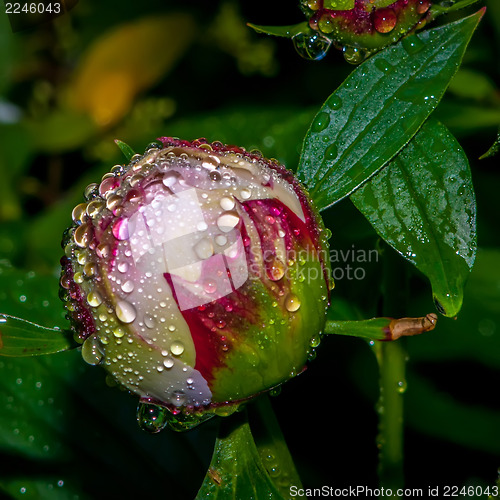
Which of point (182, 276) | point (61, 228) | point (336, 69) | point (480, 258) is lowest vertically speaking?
point (480, 258)

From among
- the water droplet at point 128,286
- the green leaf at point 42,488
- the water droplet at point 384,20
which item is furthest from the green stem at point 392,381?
the green leaf at point 42,488

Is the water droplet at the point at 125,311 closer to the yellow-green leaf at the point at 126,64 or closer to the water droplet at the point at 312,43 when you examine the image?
the water droplet at the point at 312,43

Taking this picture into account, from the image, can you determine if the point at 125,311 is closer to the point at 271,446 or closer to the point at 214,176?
the point at 214,176

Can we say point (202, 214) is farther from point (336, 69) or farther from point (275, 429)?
point (336, 69)

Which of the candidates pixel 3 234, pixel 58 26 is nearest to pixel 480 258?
pixel 3 234

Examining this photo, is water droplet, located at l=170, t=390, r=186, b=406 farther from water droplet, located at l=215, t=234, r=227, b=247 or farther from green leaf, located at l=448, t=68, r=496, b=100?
green leaf, located at l=448, t=68, r=496, b=100

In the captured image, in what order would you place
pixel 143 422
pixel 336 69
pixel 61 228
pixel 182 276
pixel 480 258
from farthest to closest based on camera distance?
1. pixel 336 69
2. pixel 61 228
3. pixel 480 258
4. pixel 143 422
5. pixel 182 276

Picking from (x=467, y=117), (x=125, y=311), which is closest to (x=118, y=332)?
(x=125, y=311)
